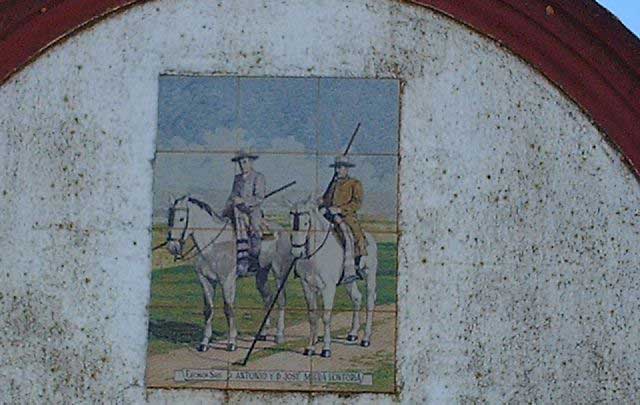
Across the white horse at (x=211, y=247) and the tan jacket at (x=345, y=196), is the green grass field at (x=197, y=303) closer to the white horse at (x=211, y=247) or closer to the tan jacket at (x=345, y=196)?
the white horse at (x=211, y=247)

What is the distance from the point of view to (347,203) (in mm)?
6965

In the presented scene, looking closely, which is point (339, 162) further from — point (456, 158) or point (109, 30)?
point (109, 30)

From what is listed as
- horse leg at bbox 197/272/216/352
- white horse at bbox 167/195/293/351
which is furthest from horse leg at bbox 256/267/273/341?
horse leg at bbox 197/272/216/352

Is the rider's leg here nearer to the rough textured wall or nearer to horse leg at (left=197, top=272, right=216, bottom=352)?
the rough textured wall

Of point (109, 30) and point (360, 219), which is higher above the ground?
point (109, 30)

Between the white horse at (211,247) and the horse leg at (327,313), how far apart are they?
25 centimetres

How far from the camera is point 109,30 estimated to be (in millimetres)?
7133

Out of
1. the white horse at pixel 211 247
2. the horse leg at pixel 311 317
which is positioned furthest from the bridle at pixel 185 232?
the horse leg at pixel 311 317

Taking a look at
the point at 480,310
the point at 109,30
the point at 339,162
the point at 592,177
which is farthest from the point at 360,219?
the point at 109,30

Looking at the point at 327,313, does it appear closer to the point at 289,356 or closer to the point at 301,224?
the point at 289,356

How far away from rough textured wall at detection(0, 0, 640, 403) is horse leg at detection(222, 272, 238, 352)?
276 millimetres

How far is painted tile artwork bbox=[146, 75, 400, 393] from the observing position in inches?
272

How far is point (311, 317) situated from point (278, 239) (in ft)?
1.46

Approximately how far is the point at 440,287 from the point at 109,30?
223 cm
